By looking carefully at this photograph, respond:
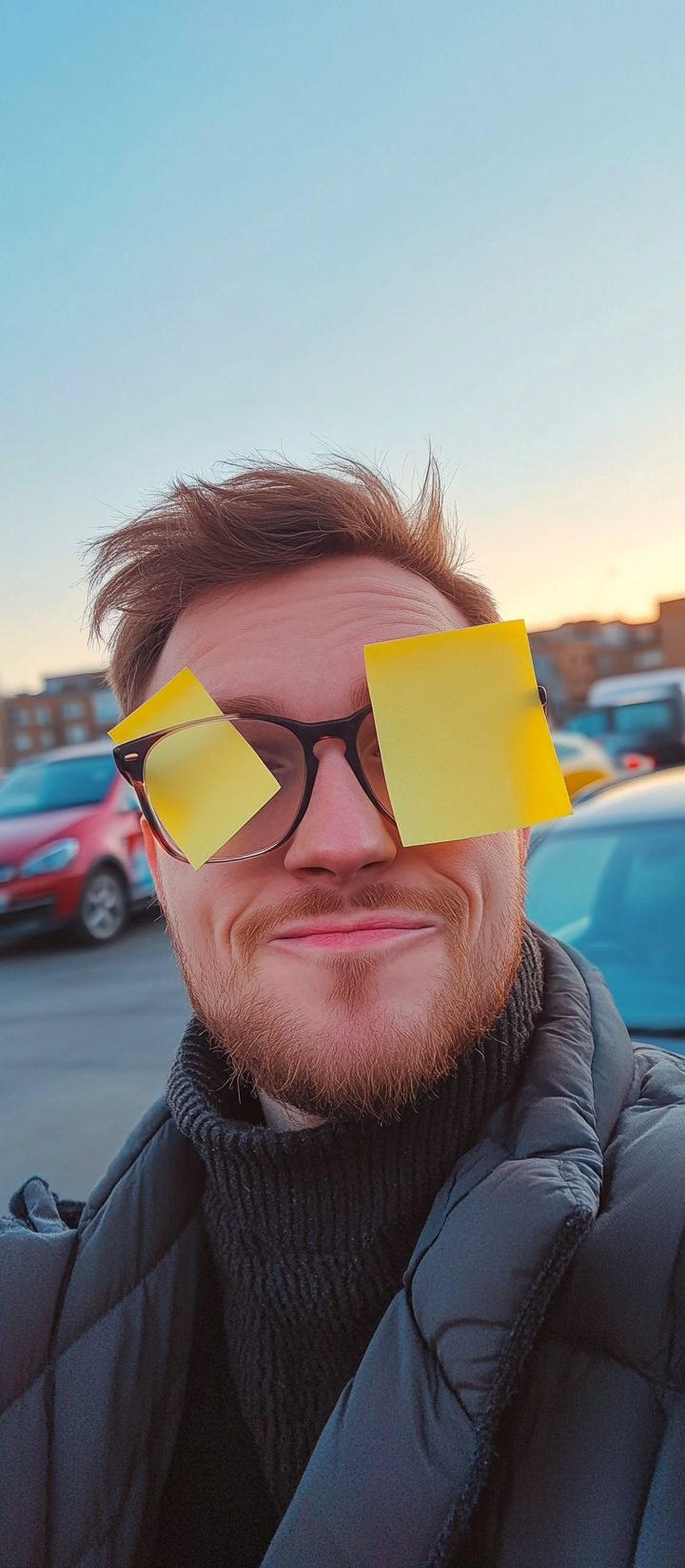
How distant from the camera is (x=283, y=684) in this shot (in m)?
1.12

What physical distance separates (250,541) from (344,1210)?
782 millimetres

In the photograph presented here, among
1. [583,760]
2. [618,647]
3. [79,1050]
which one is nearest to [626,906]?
[79,1050]

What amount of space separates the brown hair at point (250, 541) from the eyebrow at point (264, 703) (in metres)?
0.19

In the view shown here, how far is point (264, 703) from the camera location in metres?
1.12

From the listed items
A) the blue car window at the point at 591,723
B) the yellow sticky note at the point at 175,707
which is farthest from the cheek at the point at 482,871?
the blue car window at the point at 591,723

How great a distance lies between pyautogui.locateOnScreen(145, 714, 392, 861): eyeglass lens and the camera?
Result: 1.08 metres

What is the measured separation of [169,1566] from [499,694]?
104 cm

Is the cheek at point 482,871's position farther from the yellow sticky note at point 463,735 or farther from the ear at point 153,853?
the ear at point 153,853

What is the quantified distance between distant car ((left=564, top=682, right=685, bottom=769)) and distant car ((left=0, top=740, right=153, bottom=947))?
577 cm

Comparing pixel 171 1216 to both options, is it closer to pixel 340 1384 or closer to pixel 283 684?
pixel 340 1384

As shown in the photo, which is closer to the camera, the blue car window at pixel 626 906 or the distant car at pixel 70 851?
the blue car window at pixel 626 906

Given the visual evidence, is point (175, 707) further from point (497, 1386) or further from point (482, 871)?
point (497, 1386)

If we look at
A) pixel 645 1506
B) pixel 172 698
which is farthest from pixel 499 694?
pixel 645 1506

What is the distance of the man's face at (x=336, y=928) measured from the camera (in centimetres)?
101
